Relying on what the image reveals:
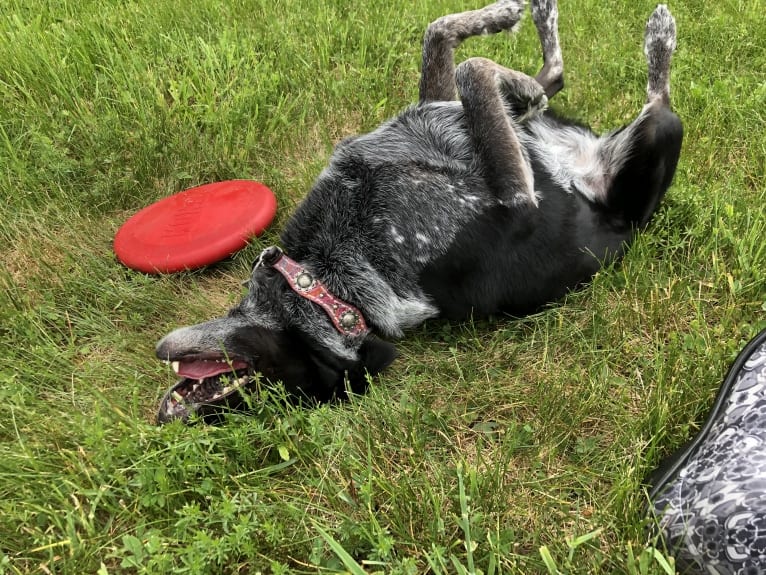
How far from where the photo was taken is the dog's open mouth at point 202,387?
2430 mm

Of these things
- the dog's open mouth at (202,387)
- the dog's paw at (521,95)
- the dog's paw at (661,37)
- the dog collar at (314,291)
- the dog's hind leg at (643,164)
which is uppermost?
the dog's paw at (661,37)

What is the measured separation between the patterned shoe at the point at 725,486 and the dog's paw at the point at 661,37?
6.74 feet

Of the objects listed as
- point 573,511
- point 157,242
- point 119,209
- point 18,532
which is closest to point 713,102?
point 573,511

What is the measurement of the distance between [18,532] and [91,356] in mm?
1061

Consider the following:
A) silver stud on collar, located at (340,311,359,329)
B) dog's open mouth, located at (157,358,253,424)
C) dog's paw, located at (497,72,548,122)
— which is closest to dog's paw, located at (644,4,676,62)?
dog's paw, located at (497,72,548,122)

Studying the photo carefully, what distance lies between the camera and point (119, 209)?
379cm

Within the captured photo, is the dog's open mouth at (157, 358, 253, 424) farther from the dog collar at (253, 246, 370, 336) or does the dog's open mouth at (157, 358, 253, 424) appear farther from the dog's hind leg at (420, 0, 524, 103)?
the dog's hind leg at (420, 0, 524, 103)

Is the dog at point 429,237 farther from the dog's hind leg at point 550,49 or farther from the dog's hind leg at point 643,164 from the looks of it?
the dog's hind leg at point 550,49

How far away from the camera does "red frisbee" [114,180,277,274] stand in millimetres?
3303

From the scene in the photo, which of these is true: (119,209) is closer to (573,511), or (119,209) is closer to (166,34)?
(166,34)

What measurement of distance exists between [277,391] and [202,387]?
1.20ft

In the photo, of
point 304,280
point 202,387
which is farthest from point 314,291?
point 202,387

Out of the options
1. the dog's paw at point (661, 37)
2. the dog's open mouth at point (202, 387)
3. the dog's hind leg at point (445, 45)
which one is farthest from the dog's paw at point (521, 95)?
the dog's open mouth at point (202, 387)

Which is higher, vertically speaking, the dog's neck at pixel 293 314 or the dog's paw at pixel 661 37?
the dog's paw at pixel 661 37
